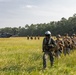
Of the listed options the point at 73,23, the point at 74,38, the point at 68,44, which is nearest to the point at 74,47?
the point at 74,38

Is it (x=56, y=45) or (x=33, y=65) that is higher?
(x=56, y=45)

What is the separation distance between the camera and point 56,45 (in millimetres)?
14477

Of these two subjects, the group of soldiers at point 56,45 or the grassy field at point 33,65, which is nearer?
the grassy field at point 33,65

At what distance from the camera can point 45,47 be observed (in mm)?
13562

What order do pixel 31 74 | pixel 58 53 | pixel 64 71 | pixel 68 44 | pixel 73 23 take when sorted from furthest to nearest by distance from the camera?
pixel 73 23
pixel 68 44
pixel 58 53
pixel 64 71
pixel 31 74

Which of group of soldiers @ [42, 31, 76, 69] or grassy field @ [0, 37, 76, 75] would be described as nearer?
grassy field @ [0, 37, 76, 75]

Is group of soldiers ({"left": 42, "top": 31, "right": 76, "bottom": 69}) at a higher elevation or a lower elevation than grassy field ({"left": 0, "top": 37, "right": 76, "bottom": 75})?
higher

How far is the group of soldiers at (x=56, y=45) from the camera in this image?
530 inches

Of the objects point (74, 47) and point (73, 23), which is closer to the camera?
point (74, 47)

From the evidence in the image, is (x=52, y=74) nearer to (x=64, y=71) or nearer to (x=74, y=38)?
(x=64, y=71)

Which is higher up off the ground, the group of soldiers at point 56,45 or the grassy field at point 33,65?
the group of soldiers at point 56,45

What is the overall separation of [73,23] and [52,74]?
131 meters

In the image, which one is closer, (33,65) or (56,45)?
(56,45)

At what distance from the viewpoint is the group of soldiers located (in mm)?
13453
